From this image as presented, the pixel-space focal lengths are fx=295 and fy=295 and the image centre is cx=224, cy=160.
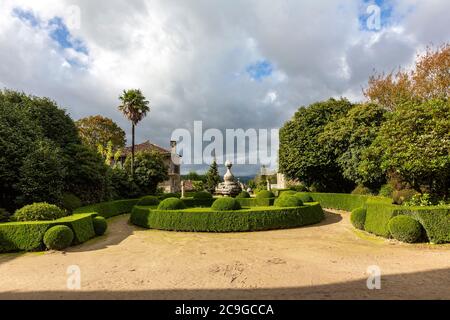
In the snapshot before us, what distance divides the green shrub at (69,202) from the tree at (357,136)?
23.4m

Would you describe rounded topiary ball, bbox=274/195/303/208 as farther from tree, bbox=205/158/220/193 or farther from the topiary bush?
tree, bbox=205/158/220/193

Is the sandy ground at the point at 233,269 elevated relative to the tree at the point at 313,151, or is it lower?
lower

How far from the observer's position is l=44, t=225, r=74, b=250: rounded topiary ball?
39.8ft

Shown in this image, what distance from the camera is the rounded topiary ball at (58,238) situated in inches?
477

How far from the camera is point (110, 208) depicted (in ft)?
81.7

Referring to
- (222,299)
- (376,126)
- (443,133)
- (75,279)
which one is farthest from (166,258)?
(376,126)

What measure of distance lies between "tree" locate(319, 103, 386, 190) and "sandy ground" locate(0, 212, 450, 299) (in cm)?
1425

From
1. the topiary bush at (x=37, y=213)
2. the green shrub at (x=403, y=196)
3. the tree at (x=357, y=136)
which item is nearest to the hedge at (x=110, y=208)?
the topiary bush at (x=37, y=213)

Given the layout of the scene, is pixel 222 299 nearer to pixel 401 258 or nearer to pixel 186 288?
pixel 186 288

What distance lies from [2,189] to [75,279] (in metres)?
13.1

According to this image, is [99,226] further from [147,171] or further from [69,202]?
[147,171]

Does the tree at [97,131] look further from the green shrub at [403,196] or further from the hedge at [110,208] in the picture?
the green shrub at [403,196]

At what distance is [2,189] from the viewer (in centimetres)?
1767

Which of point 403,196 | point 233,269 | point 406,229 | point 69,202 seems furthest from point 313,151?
point 233,269
